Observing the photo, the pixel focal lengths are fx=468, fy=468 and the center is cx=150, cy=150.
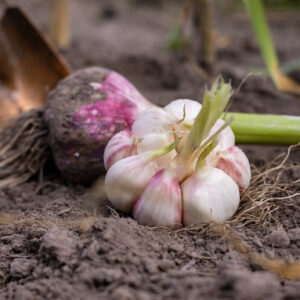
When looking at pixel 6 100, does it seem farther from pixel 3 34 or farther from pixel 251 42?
pixel 251 42

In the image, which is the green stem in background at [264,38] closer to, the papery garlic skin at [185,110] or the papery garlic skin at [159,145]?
the papery garlic skin at [185,110]

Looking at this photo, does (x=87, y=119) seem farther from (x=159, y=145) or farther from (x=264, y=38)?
(x=264, y=38)

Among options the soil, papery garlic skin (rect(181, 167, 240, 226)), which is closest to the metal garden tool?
the soil

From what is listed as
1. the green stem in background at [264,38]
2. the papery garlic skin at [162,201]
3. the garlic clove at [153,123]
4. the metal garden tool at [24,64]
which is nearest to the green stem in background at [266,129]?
the garlic clove at [153,123]

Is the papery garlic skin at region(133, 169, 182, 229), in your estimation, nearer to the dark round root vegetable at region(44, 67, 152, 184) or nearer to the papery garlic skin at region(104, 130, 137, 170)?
the papery garlic skin at region(104, 130, 137, 170)

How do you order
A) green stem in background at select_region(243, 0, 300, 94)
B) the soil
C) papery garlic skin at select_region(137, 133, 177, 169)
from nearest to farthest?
the soil < papery garlic skin at select_region(137, 133, 177, 169) < green stem in background at select_region(243, 0, 300, 94)

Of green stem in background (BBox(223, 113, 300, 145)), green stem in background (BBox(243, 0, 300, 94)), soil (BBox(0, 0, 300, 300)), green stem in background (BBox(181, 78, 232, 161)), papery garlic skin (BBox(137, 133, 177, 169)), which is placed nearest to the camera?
soil (BBox(0, 0, 300, 300))

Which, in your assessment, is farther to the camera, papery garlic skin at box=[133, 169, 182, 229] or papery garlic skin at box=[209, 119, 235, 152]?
papery garlic skin at box=[209, 119, 235, 152]

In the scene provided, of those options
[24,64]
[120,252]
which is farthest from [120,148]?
[24,64]
